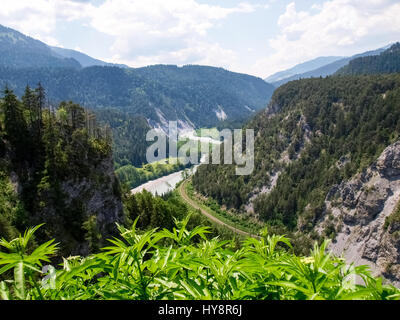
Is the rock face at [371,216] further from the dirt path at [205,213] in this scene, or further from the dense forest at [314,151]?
the dirt path at [205,213]

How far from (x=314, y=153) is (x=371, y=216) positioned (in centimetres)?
6064

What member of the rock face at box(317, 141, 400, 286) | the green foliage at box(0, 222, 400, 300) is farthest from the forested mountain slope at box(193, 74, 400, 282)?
the green foliage at box(0, 222, 400, 300)

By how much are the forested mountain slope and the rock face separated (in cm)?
273

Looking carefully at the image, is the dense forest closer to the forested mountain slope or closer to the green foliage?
the forested mountain slope

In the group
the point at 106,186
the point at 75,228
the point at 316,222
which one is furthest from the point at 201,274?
the point at 316,222

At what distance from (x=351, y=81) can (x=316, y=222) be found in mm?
101867

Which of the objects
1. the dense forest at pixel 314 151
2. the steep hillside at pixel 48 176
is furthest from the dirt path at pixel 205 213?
the steep hillside at pixel 48 176

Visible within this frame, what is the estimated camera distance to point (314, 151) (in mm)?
170000

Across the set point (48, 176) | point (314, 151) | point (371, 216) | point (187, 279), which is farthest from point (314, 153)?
point (187, 279)

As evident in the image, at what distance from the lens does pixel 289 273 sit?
3986 millimetres

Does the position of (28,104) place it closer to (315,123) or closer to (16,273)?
(16,273)

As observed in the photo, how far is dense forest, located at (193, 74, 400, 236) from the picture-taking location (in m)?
141

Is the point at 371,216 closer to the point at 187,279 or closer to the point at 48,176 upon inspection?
the point at 48,176

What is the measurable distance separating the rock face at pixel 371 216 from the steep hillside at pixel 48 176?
93171mm
